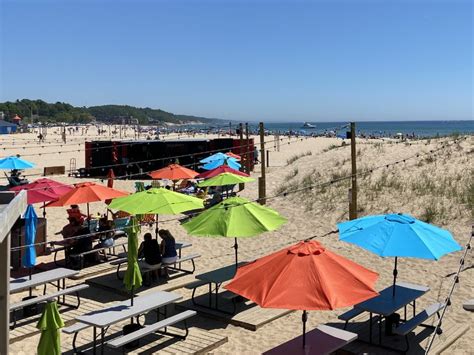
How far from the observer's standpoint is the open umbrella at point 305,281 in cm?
532

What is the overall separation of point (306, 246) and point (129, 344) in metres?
3.21

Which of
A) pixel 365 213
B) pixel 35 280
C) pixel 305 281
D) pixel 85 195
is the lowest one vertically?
pixel 35 280

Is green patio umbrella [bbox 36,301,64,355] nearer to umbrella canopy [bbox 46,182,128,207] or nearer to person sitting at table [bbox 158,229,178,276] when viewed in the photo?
person sitting at table [bbox 158,229,178,276]

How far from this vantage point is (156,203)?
10531 mm

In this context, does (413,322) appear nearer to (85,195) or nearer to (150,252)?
(150,252)

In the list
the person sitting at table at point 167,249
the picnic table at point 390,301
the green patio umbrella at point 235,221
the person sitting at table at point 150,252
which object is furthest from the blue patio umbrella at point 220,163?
the picnic table at point 390,301

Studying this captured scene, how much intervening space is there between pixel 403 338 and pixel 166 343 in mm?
3568

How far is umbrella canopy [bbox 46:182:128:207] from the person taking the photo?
11.5 metres

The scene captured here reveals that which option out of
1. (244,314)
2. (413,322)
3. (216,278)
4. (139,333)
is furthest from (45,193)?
(413,322)

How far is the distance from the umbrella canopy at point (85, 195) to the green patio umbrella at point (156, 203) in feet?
3.09

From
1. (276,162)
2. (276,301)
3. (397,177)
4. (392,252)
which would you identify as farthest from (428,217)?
(276,162)

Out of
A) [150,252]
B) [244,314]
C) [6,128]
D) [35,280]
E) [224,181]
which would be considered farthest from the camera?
[6,128]

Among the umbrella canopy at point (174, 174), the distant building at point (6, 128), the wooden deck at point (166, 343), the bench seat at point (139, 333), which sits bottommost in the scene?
the wooden deck at point (166, 343)

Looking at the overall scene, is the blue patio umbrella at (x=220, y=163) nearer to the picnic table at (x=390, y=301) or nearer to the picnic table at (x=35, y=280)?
the picnic table at (x=35, y=280)
